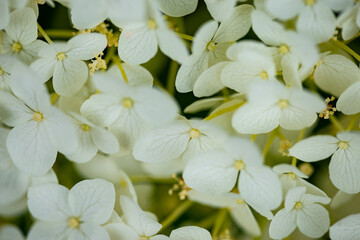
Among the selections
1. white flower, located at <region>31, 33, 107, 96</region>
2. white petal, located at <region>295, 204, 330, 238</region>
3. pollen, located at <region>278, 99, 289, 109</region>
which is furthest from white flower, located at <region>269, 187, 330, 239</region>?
white flower, located at <region>31, 33, 107, 96</region>

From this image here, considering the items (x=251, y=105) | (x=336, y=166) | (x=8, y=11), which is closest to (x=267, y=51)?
(x=251, y=105)

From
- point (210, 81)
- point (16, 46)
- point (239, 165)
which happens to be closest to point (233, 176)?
point (239, 165)

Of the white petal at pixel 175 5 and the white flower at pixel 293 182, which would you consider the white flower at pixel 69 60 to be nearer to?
the white petal at pixel 175 5

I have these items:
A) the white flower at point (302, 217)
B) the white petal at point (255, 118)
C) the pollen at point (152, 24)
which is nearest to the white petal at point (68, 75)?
the pollen at point (152, 24)

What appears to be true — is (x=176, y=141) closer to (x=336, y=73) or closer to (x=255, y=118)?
(x=255, y=118)

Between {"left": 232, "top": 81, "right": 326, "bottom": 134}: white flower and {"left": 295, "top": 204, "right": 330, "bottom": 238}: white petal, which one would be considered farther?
{"left": 295, "top": 204, "right": 330, "bottom": 238}: white petal

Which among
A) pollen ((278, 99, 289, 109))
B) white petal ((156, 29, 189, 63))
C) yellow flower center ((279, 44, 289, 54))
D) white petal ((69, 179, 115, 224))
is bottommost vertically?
white petal ((69, 179, 115, 224))

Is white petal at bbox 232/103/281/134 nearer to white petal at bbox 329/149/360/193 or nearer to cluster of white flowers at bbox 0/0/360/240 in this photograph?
cluster of white flowers at bbox 0/0/360/240

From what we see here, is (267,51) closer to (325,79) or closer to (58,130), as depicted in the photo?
(325,79)
